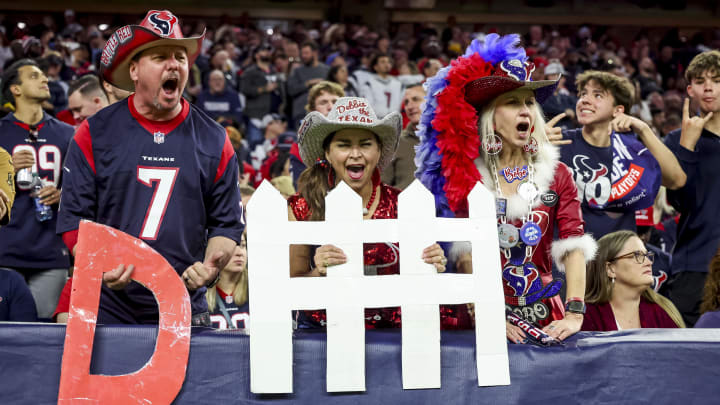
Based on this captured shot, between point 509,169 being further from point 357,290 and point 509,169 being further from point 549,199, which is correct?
point 357,290

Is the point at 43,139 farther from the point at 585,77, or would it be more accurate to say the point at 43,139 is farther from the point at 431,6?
the point at 431,6

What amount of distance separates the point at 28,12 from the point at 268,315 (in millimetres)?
19038

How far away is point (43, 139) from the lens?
4.71 metres

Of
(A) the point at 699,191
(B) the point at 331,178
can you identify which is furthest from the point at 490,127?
(A) the point at 699,191

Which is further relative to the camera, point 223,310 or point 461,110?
point 223,310

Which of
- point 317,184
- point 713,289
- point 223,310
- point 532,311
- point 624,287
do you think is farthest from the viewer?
point 223,310

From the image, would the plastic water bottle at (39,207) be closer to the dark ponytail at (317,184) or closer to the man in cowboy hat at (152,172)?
the man in cowboy hat at (152,172)

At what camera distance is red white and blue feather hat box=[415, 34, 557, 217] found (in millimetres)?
2781

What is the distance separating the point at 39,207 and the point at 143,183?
6.92ft

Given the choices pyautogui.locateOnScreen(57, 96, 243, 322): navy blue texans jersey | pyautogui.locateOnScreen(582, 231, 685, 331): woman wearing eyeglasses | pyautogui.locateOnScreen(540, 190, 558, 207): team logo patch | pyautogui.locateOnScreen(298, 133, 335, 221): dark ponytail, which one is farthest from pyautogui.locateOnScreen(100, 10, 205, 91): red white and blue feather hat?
pyautogui.locateOnScreen(582, 231, 685, 331): woman wearing eyeglasses

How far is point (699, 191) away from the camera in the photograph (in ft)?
14.0

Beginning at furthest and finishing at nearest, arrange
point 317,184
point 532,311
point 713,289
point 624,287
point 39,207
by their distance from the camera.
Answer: point 39,207 < point 624,287 < point 713,289 < point 317,184 < point 532,311

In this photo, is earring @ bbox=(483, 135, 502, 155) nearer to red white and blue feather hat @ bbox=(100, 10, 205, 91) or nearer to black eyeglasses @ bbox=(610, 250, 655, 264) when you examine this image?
red white and blue feather hat @ bbox=(100, 10, 205, 91)

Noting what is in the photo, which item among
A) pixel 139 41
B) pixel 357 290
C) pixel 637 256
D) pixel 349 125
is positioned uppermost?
pixel 139 41
